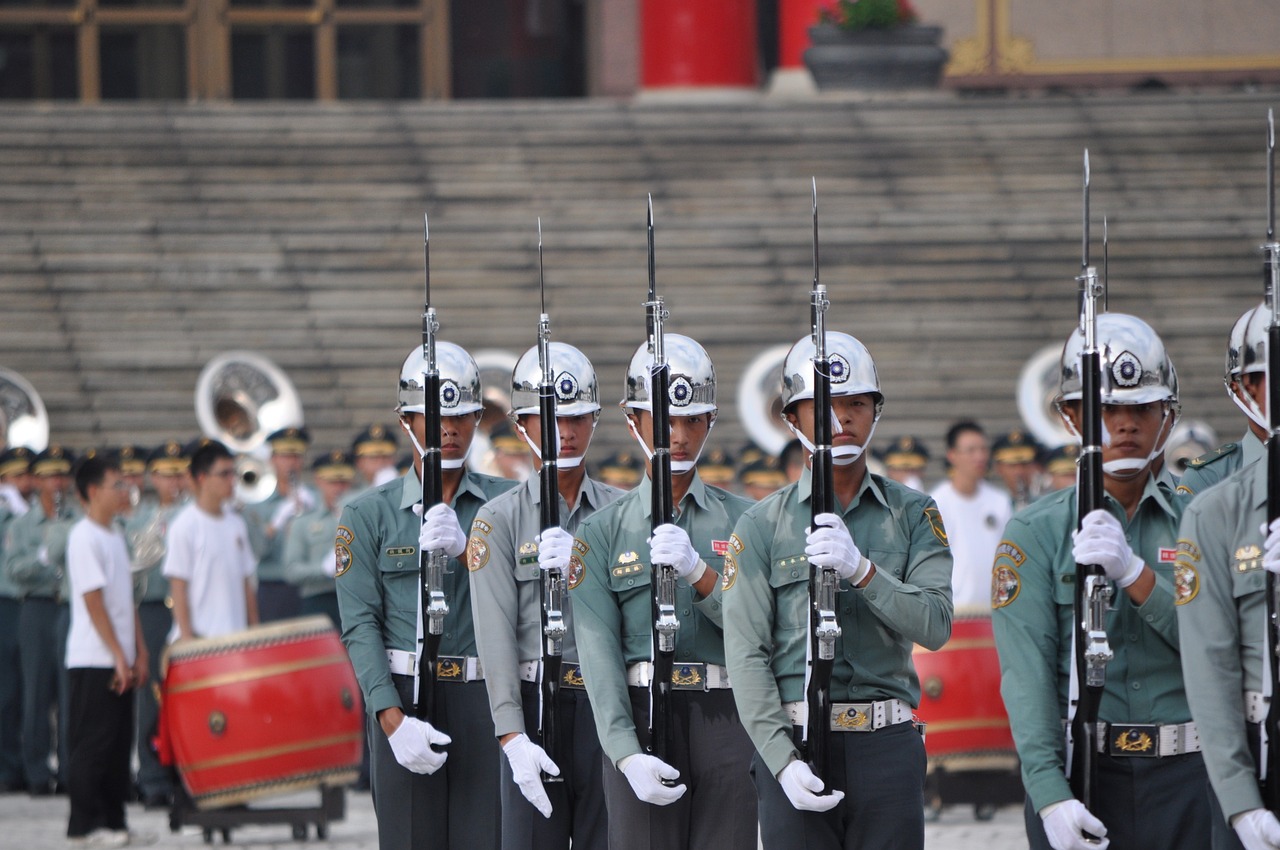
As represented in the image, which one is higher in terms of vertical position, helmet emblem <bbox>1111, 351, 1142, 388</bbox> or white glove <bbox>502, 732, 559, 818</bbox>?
helmet emblem <bbox>1111, 351, 1142, 388</bbox>

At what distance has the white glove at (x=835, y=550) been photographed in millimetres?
5117

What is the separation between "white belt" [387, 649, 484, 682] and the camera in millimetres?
6727

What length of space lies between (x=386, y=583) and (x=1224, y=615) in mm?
2888

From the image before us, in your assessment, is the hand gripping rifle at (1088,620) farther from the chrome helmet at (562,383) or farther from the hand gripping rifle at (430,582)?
the hand gripping rifle at (430,582)

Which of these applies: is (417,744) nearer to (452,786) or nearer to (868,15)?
(452,786)

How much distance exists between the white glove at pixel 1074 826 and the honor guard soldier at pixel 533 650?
170 centimetres

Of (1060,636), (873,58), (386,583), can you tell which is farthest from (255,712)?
(873,58)

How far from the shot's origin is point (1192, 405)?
57.3 feet

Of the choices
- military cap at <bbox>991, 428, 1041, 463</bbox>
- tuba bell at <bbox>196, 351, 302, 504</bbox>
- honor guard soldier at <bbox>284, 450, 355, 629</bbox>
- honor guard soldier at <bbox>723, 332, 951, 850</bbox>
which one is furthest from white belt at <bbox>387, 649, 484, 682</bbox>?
tuba bell at <bbox>196, 351, 302, 504</bbox>

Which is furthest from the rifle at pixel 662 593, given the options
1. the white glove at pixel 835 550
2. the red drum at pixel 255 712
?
the red drum at pixel 255 712

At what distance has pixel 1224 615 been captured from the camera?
15.7 ft

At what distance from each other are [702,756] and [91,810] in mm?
5095

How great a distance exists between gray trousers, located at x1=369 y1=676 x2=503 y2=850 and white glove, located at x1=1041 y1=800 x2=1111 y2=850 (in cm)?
223

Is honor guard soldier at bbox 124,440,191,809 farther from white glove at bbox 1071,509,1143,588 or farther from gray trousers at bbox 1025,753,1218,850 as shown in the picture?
white glove at bbox 1071,509,1143,588
